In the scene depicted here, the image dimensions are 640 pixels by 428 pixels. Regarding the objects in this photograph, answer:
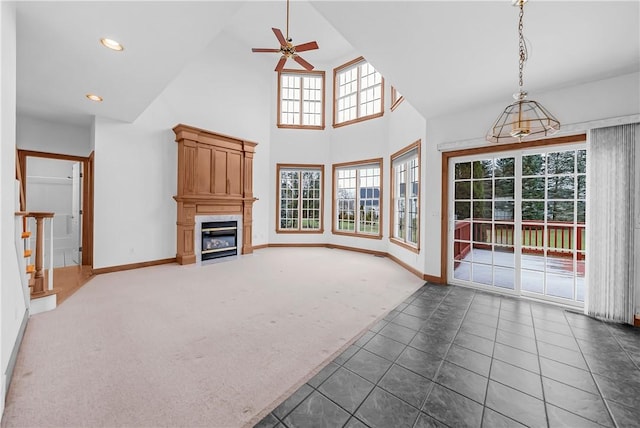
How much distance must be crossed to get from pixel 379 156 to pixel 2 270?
625cm

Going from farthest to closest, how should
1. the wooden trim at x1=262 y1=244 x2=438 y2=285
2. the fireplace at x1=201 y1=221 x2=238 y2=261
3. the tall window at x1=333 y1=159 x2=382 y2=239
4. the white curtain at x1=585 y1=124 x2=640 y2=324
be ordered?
the tall window at x1=333 y1=159 x2=382 y2=239 < the fireplace at x1=201 y1=221 x2=238 y2=261 < the wooden trim at x1=262 y1=244 x2=438 y2=285 < the white curtain at x1=585 y1=124 x2=640 y2=324

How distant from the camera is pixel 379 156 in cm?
645

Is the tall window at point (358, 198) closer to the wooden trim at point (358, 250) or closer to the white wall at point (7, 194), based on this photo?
the wooden trim at point (358, 250)

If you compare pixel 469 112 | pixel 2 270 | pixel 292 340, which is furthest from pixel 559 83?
pixel 2 270

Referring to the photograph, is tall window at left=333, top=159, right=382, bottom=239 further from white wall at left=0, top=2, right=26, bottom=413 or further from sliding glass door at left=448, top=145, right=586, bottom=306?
white wall at left=0, top=2, right=26, bottom=413

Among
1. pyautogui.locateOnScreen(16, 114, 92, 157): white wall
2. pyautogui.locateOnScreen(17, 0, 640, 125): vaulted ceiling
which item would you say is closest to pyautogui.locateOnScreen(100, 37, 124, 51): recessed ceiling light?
pyautogui.locateOnScreen(17, 0, 640, 125): vaulted ceiling

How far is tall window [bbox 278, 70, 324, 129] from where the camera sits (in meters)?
7.59

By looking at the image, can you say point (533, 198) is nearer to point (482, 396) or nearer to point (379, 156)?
point (482, 396)

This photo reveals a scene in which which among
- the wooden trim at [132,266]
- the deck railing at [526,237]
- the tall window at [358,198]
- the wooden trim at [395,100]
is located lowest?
the wooden trim at [132,266]

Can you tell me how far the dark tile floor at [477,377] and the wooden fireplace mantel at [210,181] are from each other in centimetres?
438

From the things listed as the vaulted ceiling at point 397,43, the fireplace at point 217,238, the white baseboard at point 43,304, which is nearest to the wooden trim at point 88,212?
the vaulted ceiling at point 397,43

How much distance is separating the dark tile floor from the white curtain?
26cm

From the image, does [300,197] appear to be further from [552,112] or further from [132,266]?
[552,112]

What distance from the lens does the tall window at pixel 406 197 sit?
15.6ft
